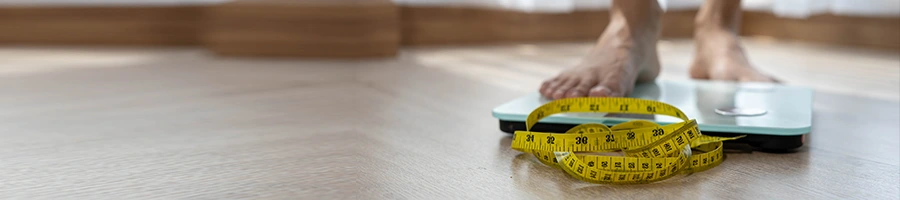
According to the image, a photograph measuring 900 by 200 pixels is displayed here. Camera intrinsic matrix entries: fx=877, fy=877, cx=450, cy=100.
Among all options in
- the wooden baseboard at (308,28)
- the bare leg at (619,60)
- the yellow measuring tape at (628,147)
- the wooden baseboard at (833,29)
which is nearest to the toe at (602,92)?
the bare leg at (619,60)

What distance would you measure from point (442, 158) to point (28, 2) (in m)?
2.02

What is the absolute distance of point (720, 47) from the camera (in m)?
1.48

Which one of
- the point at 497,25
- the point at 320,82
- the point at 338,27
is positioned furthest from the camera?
the point at 497,25

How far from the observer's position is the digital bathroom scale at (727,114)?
2.90 feet

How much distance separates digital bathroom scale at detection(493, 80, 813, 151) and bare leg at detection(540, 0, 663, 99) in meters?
0.03

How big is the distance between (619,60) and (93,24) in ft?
6.04

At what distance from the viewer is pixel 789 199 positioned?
0.70 meters

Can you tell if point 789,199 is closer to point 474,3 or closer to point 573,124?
point 573,124

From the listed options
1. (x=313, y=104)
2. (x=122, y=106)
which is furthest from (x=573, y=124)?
(x=122, y=106)

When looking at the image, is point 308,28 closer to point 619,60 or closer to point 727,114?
point 619,60

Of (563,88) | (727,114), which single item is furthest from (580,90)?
(727,114)

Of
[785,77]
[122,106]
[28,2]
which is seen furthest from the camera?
[28,2]

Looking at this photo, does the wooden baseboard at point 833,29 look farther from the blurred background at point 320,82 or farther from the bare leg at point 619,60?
the bare leg at point 619,60

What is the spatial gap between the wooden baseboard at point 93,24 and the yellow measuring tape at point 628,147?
6.00 ft
